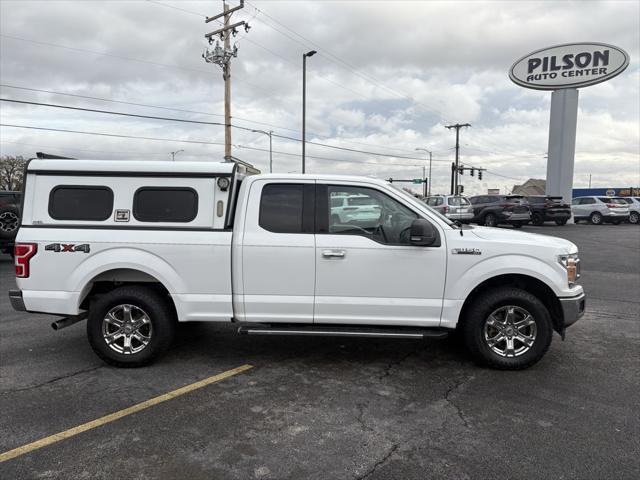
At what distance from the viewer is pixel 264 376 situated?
4500mm

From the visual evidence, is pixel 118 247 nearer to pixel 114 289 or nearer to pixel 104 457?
pixel 114 289

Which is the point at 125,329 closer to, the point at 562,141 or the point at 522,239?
the point at 522,239

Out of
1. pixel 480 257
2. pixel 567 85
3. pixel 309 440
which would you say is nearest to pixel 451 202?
pixel 567 85

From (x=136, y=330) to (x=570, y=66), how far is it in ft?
101

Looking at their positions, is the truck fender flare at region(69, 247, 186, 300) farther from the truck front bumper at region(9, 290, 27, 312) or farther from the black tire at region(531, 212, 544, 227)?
Result: the black tire at region(531, 212, 544, 227)

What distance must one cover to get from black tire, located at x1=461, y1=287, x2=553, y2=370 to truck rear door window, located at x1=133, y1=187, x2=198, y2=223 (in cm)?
289

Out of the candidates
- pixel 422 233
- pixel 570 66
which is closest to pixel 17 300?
pixel 422 233

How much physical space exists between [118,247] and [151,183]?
0.69 meters

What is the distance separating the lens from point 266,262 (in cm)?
451

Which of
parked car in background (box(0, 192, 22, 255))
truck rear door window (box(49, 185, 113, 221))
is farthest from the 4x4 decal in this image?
parked car in background (box(0, 192, 22, 255))

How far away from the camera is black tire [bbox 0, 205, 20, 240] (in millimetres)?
11359

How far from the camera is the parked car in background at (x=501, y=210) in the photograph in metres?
23.0

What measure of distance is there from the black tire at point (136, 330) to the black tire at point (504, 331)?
2.95 meters

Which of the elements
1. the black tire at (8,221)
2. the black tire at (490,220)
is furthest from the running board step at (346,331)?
the black tire at (490,220)
